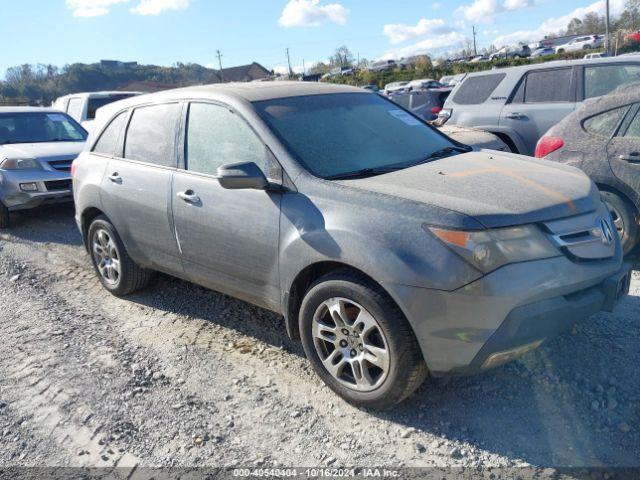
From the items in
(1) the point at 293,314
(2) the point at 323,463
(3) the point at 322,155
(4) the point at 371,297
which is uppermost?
(3) the point at 322,155

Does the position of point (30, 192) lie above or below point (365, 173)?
below

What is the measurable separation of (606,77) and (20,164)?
7.95 metres

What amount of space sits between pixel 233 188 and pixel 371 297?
1.10m

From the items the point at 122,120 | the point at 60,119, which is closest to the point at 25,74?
the point at 60,119

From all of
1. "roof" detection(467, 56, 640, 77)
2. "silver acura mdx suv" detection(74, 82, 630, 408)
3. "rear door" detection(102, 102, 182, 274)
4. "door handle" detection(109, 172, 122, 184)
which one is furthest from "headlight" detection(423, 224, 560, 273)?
"roof" detection(467, 56, 640, 77)

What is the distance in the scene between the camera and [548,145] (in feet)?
18.0

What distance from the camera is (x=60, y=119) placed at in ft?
31.0

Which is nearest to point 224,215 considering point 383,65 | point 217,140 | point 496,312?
point 217,140

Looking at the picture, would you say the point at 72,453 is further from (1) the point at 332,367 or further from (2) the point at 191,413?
(1) the point at 332,367

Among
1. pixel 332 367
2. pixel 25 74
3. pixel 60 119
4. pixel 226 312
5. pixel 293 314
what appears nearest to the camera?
pixel 332 367

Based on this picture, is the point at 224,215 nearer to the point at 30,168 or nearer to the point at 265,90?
the point at 265,90

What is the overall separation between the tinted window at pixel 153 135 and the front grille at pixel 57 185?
3.83 metres

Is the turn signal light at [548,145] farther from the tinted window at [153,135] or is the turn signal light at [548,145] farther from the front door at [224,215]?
the tinted window at [153,135]

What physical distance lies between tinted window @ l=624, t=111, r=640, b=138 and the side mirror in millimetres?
3488
